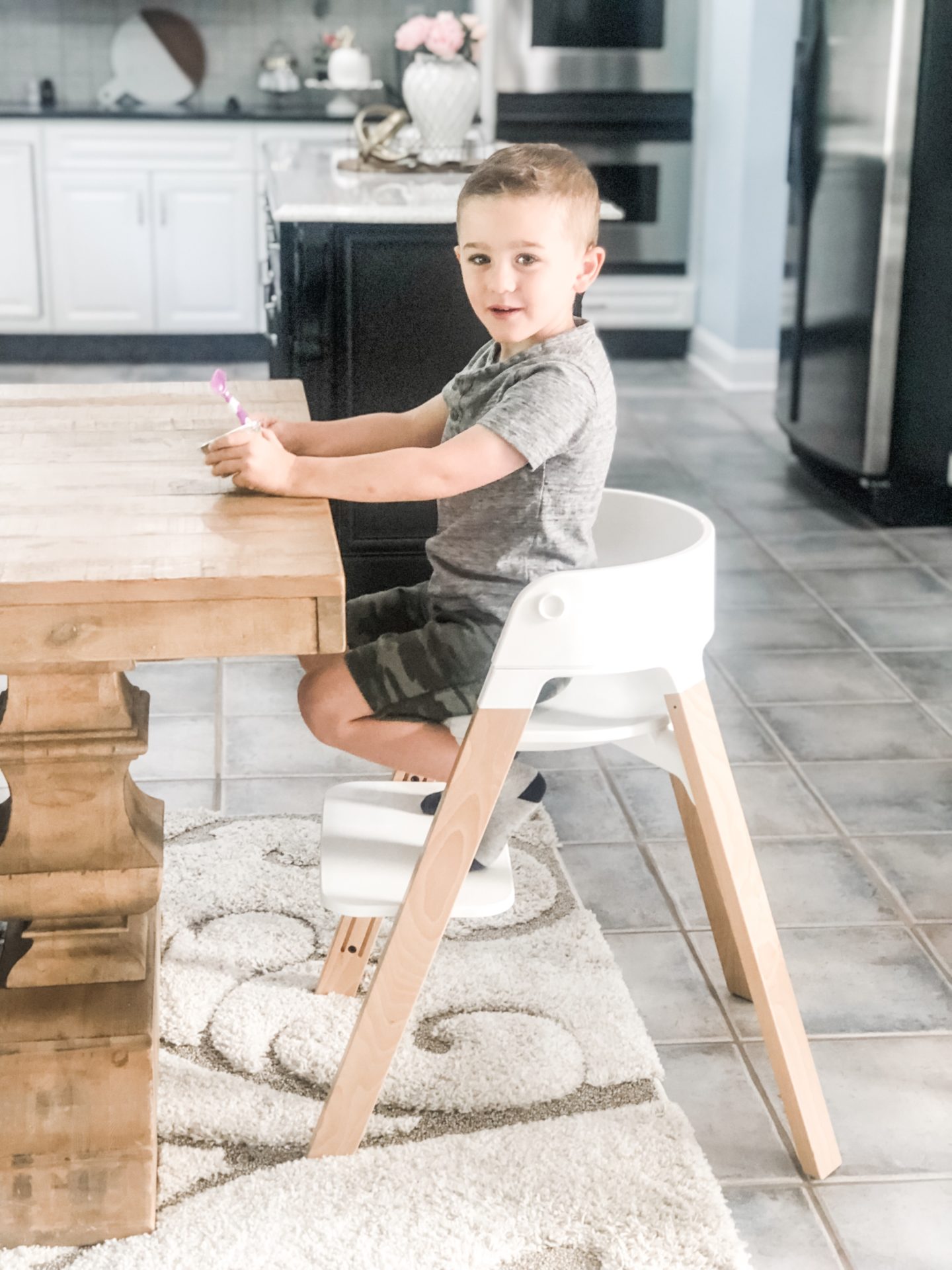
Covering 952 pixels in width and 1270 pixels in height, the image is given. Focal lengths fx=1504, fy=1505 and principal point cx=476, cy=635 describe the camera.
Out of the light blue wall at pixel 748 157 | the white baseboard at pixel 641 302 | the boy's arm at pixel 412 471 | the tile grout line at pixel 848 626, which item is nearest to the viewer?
the boy's arm at pixel 412 471

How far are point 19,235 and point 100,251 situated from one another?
305 millimetres

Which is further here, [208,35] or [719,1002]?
[208,35]

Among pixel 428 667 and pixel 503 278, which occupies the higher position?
pixel 503 278

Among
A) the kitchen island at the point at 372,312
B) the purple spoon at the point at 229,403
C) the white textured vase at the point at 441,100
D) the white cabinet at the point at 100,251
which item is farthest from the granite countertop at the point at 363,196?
the white cabinet at the point at 100,251

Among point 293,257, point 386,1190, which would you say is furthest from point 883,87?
point 386,1190

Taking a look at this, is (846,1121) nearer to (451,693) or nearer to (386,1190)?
(386,1190)

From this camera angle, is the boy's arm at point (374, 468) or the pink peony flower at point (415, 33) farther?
the pink peony flower at point (415, 33)

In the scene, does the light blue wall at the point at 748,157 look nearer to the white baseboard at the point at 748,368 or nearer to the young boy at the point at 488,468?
the white baseboard at the point at 748,368

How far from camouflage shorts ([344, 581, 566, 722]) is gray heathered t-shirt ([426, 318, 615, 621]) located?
0.11ft

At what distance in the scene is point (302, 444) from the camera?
5.39 feet

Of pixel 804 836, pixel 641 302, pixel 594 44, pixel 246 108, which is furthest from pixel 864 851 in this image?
pixel 246 108

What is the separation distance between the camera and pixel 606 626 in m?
1.35

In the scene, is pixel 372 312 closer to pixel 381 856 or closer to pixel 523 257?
pixel 523 257

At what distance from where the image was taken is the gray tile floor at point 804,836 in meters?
1.58
